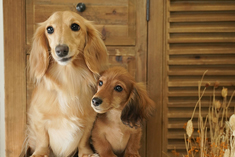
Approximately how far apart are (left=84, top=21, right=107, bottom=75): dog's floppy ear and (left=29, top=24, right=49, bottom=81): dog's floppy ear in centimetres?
17

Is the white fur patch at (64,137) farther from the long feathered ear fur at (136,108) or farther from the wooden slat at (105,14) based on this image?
the wooden slat at (105,14)

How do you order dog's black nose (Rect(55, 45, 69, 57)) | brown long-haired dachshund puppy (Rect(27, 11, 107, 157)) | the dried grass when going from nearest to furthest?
dog's black nose (Rect(55, 45, 69, 57))
brown long-haired dachshund puppy (Rect(27, 11, 107, 157))
the dried grass

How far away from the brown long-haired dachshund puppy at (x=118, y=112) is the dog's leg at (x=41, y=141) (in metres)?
0.22

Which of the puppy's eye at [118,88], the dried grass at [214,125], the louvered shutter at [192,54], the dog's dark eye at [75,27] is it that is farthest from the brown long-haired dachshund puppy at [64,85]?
the dried grass at [214,125]

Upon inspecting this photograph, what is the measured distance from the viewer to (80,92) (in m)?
1.21

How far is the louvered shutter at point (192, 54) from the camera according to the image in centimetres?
152

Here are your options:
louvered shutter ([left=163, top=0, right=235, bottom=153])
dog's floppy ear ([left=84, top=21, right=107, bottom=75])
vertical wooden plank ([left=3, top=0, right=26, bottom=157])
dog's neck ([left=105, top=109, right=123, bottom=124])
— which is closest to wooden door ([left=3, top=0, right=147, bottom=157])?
vertical wooden plank ([left=3, top=0, right=26, bottom=157])

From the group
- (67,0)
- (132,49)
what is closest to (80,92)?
(132,49)

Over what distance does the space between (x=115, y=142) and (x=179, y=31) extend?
2.38ft

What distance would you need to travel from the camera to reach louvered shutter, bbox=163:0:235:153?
4.98 ft

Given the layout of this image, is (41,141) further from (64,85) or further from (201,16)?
(201,16)

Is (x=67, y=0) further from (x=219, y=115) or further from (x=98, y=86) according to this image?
(x=219, y=115)

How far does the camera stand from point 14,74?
58.6 inches

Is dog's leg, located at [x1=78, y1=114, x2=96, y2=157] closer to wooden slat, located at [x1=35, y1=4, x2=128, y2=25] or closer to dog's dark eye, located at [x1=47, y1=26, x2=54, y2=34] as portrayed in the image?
dog's dark eye, located at [x1=47, y1=26, x2=54, y2=34]
